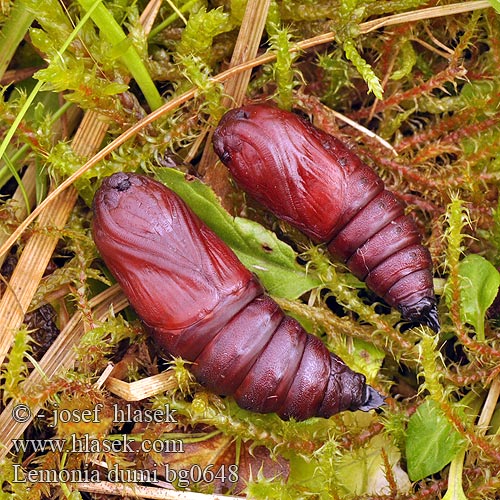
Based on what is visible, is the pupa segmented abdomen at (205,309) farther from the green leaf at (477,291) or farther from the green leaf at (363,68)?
the green leaf at (363,68)

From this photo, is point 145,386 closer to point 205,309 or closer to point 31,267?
point 205,309

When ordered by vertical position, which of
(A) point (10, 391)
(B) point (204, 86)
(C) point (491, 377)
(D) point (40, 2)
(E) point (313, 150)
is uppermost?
(D) point (40, 2)

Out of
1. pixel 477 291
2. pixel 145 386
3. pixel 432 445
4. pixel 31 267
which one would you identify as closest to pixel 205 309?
pixel 145 386

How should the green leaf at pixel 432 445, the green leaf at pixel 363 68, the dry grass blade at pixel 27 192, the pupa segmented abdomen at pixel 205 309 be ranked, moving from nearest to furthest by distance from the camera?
the pupa segmented abdomen at pixel 205 309 → the green leaf at pixel 432 445 → the green leaf at pixel 363 68 → the dry grass blade at pixel 27 192

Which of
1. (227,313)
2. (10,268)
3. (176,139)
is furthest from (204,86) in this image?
(10,268)

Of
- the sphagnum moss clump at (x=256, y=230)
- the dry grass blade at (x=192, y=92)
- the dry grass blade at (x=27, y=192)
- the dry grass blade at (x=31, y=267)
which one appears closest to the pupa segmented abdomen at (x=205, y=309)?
the sphagnum moss clump at (x=256, y=230)

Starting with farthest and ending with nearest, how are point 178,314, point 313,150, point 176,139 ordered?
point 176,139
point 313,150
point 178,314

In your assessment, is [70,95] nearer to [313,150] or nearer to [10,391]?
[313,150]
